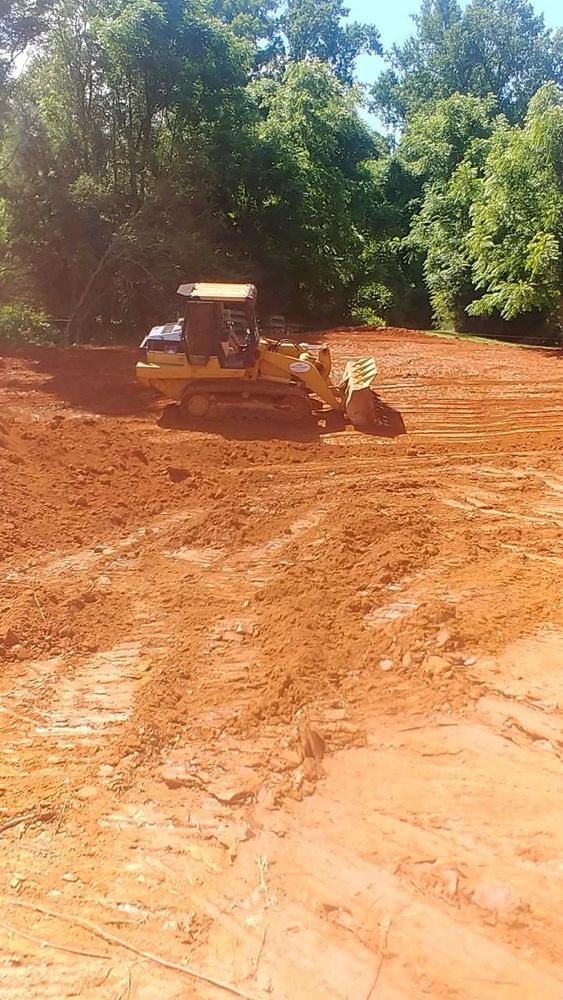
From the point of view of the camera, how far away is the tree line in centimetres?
1905

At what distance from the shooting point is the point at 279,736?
4.66m

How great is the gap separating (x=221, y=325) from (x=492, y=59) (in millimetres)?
34240

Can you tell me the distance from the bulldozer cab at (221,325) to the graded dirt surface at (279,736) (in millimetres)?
2711

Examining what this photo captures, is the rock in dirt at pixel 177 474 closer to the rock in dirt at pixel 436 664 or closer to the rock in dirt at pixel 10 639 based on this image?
the rock in dirt at pixel 10 639

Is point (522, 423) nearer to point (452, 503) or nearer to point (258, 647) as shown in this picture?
point (452, 503)

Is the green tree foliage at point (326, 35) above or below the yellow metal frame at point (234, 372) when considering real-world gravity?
above

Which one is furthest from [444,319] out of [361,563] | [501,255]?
[361,563]

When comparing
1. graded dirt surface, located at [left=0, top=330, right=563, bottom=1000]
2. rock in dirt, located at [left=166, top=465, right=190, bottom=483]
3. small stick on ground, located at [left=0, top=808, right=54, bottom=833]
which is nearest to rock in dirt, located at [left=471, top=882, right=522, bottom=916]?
graded dirt surface, located at [left=0, top=330, right=563, bottom=1000]

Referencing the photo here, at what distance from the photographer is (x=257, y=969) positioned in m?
3.21

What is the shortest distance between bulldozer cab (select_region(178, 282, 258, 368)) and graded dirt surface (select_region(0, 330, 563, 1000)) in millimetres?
2711

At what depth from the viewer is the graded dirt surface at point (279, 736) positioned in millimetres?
3299

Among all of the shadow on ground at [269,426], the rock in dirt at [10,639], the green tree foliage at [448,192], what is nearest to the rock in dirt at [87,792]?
the rock in dirt at [10,639]

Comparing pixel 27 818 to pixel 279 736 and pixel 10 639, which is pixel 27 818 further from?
pixel 10 639

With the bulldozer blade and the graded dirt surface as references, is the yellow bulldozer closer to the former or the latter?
the bulldozer blade
